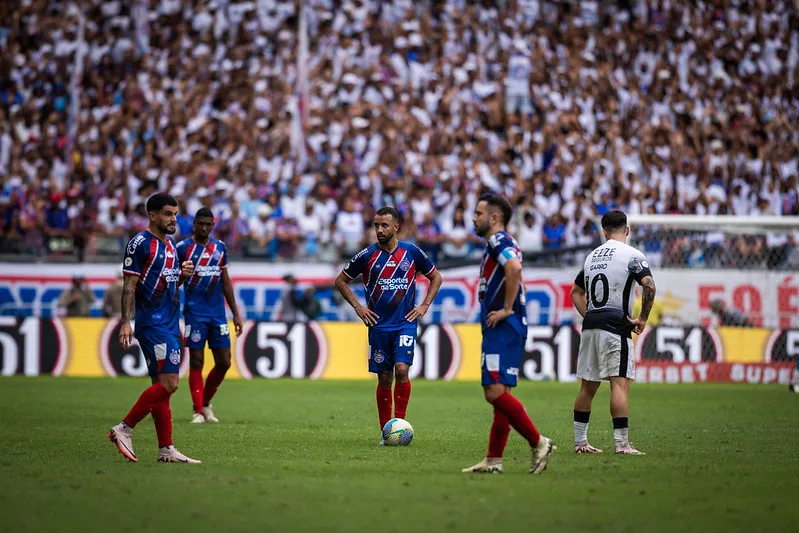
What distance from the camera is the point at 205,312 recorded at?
1476cm

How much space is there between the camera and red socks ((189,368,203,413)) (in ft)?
47.9

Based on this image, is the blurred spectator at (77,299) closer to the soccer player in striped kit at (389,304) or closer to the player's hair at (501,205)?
the soccer player in striped kit at (389,304)

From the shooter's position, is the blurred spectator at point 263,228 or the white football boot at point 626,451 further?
the blurred spectator at point 263,228

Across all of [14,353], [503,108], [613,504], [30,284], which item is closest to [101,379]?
[14,353]

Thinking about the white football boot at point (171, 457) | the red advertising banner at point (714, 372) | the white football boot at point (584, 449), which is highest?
the white football boot at point (171, 457)

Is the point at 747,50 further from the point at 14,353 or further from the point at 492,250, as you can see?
the point at 492,250

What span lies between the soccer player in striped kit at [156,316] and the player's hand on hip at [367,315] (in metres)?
2.58

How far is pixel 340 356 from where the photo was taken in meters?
23.8

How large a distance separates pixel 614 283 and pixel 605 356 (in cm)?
69

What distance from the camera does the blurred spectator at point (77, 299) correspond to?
24.6 metres

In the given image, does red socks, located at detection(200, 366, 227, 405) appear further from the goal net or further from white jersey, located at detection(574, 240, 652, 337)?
the goal net

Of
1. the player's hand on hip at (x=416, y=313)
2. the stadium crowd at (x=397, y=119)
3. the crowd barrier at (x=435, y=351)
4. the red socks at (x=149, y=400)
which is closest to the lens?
the red socks at (x=149, y=400)

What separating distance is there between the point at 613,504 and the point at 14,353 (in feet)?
58.5

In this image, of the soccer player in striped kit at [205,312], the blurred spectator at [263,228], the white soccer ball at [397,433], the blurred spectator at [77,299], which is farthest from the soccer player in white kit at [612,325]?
the blurred spectator at [77,299]
